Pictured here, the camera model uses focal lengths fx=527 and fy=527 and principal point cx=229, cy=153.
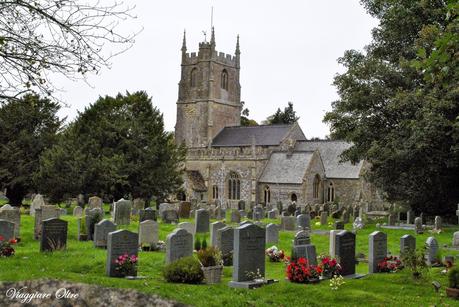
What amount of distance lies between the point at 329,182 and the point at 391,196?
15873 millimetres

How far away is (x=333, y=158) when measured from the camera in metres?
48.5

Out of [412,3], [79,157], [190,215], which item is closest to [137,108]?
[79,157]

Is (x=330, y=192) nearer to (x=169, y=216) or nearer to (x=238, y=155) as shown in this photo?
(x=238, y=155)

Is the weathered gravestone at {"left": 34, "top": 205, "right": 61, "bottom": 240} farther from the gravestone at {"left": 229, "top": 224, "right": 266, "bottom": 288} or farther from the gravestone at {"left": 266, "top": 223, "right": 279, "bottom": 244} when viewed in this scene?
the gravestone at {"left": 229, "top": 224, "right": 266, "bottom": 288}

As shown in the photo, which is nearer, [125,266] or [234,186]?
[125,266]

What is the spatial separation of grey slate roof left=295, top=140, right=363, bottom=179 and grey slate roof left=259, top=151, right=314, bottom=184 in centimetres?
315

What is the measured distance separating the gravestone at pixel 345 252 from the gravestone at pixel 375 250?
1.77 ft

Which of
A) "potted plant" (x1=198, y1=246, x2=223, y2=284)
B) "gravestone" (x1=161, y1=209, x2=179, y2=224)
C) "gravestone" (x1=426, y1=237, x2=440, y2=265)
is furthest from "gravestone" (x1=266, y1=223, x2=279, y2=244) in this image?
"gravestone" (x1=161, y1=209, x2=179, y2=224)

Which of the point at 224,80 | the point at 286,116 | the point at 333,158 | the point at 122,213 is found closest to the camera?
the point at 122,213

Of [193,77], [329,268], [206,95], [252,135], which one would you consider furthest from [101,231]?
[193,77]

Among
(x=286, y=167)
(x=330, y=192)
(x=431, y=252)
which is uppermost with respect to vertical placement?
(x=286, y=167)

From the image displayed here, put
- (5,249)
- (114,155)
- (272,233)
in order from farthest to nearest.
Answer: (114,155), (272,233), (5,249)

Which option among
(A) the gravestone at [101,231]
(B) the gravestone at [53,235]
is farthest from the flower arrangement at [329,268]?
(B) the gravestone at [53,235]

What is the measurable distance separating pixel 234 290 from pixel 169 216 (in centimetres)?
1417
